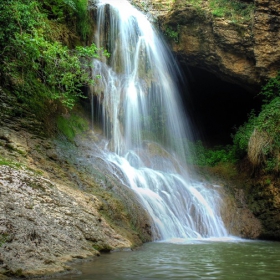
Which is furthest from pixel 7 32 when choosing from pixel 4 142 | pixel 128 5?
pixel 128 5

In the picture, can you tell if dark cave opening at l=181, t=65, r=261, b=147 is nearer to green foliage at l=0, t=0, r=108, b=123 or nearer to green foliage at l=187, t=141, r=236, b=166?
green foliage at l=187, t=141, r=236, b=166

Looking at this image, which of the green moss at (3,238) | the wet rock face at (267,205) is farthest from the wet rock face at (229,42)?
the green moss at (3,238)

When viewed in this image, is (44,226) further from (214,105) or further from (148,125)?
(214,105)

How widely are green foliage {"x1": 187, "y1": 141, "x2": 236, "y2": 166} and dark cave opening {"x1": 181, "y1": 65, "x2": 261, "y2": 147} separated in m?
2.08

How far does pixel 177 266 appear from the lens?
16.3ft

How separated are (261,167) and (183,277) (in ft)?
30.1

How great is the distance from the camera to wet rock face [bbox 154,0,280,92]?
13.9 meters

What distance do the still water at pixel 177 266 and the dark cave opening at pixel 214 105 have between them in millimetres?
12314

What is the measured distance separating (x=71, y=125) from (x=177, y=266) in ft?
24.8

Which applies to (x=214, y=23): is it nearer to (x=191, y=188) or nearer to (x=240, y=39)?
(x=240, y=39)

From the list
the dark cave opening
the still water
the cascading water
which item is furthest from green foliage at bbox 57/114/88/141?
the dark cave opening

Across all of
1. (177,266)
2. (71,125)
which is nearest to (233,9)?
(71,125)

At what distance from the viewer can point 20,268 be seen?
13.0 ft

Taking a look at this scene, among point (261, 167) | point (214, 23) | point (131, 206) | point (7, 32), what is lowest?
point (131, 206)
